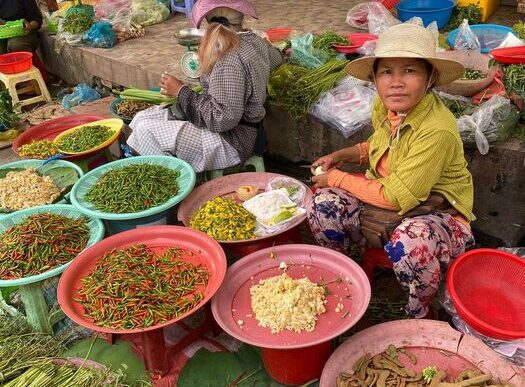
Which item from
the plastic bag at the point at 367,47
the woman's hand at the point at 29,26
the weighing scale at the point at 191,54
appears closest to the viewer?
the plastic bag at the point at 367,47

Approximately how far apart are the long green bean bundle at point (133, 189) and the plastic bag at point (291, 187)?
609 mm

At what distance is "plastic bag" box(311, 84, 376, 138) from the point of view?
11.6 ft

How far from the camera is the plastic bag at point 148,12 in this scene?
6797 millimetres

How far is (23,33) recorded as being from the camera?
6668 millimetres

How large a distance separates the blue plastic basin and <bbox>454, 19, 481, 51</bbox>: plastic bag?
2.90ft

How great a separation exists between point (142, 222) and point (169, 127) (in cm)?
73

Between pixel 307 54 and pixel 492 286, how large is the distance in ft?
7.99

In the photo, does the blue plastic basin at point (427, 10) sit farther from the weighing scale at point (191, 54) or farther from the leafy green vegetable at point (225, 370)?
the leafy green vegetable at point (225, 370)

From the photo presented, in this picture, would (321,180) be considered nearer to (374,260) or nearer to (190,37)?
(374,260)

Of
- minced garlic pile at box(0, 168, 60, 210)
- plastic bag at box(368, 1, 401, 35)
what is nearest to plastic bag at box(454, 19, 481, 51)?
plastic bag at box(368, 1, 401, 35)

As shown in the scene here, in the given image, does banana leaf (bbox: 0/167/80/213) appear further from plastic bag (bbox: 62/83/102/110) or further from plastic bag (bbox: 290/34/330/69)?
plastic bag (bbox: 62/83/102/110)

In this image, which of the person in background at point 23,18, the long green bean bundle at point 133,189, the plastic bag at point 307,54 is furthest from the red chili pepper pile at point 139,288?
the person in background at point 23,18

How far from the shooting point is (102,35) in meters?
6.18

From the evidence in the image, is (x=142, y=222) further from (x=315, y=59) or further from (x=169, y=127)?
(x=315, y=59)
